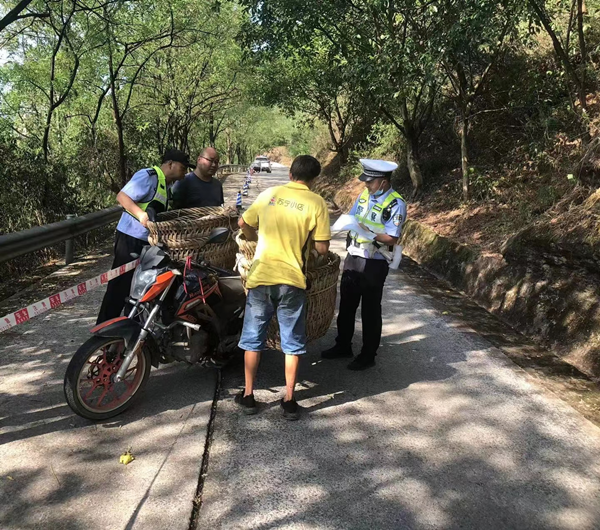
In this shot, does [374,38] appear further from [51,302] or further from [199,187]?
[51,302]

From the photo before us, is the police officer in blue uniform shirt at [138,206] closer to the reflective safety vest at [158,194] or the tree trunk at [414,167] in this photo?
the reflective safety vest at [158,194]

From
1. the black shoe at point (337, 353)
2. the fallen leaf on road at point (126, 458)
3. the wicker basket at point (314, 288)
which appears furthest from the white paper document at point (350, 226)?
the fallen leaf on road at point (126, 458)

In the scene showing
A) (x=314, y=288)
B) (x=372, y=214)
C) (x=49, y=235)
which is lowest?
(x=314, y=288)

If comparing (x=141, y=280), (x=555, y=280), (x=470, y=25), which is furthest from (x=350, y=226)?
(x=470, y=25)

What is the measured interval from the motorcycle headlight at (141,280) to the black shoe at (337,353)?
186 centimetres

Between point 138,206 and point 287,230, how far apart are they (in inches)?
57.9

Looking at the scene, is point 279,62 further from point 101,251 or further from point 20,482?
point 20,482

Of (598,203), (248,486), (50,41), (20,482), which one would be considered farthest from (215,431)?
(50,41)

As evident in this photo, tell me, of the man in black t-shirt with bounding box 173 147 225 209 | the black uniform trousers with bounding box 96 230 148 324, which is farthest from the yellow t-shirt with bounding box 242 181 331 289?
the man in black t-shirt with bounding box 173 147 225 209

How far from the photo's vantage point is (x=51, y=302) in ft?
10.9

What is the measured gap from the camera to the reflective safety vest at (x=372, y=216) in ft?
13.2

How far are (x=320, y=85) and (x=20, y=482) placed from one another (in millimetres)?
18663

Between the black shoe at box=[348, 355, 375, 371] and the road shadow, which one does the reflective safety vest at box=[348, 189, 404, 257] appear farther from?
the road shadow

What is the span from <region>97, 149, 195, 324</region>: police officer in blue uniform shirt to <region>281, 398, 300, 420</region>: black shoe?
175 centimetres
